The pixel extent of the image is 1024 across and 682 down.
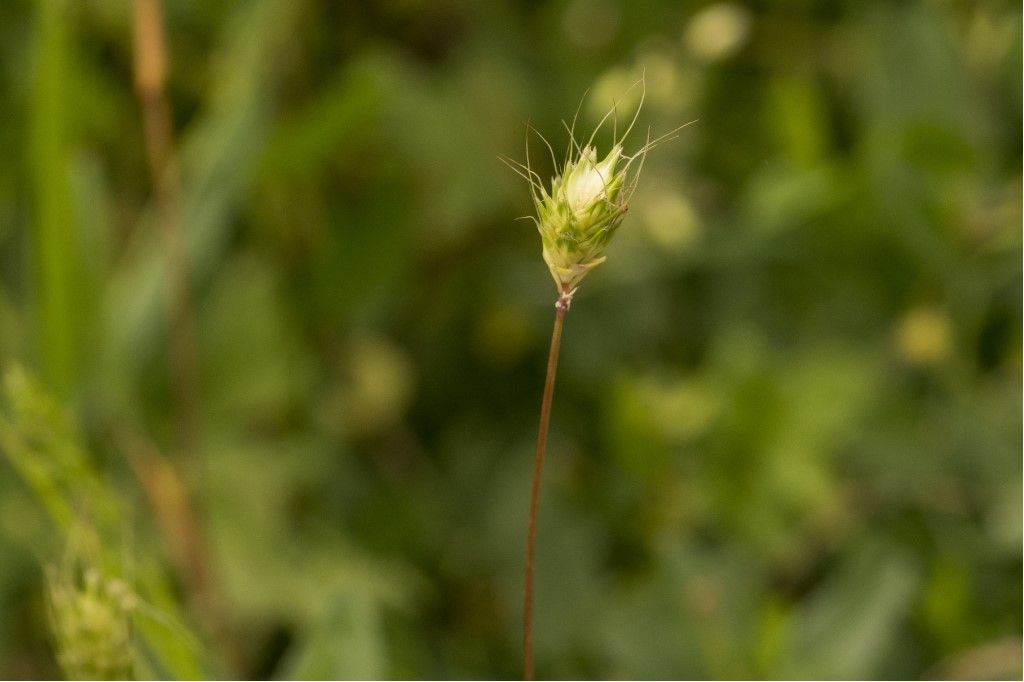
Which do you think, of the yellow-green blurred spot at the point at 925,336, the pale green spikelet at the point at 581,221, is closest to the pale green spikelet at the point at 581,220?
the pale green spikelet at the point at 581,221

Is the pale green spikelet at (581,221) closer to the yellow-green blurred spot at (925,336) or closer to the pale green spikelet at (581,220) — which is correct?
the pale green spikelet at (581,220)

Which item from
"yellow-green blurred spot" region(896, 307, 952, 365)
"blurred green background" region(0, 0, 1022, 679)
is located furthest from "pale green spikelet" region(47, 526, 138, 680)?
"yellow-green blurred spot" region(896, 307, 952, 365)

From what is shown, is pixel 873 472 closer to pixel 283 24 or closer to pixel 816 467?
pixel 816 467

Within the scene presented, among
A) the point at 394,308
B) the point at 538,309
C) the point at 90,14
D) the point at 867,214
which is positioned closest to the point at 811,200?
the point at 867,214

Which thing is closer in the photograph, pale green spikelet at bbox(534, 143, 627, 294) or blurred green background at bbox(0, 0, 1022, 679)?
pale green spikelet at bbox(534, 143, 627, 294)

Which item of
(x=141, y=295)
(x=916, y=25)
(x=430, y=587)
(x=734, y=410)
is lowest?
(x=430, y=587)

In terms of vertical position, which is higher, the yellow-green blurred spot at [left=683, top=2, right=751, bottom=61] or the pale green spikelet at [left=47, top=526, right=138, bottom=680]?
the yellow-green blurred spot at [left=683, top=2, right=751, bottom=61]

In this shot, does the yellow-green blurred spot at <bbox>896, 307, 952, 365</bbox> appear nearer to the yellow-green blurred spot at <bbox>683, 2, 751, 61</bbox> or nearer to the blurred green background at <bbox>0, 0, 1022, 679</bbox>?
the blurred green background at <bbox>0, 0, 1022, 679</bbox>

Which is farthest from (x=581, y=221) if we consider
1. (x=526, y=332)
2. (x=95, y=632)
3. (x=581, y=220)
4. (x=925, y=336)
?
(x=526, y=332)
